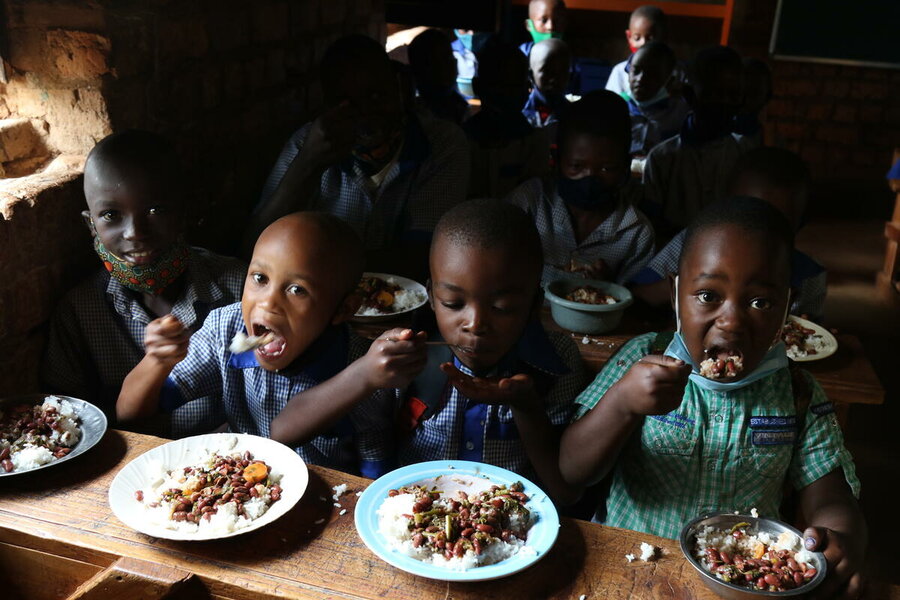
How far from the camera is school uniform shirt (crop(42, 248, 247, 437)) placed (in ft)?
7.51

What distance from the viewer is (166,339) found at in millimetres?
1740

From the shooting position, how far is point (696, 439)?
176 centimetres

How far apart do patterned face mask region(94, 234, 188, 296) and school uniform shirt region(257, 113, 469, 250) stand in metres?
1.09

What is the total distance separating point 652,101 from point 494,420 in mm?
4660

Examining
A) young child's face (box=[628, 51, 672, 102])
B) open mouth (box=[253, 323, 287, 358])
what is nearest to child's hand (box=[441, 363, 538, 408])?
open mouth (box=[253, 323, 287, 358])

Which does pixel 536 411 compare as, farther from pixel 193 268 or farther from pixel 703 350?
pixel 193 268

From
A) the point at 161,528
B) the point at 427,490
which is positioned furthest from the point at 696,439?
the point at 161,528

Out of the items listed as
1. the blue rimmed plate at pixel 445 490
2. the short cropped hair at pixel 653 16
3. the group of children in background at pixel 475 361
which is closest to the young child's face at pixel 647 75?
the short cropped hair at pixel 653 16

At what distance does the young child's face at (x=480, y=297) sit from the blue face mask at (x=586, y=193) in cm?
136

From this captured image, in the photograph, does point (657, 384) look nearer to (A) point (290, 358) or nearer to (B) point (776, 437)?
(B) point (776, 437)

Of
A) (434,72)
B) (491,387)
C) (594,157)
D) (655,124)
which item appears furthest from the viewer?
(655,124)

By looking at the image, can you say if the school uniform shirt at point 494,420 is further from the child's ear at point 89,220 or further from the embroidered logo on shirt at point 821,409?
the child's ear at point 89,220

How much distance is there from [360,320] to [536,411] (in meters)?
0.98

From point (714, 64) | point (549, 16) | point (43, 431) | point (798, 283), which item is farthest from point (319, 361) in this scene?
point (549, 16)
